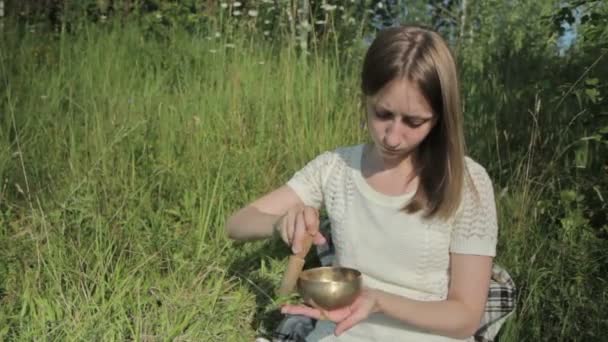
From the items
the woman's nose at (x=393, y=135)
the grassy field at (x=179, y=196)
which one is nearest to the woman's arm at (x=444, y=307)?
the woman's nose at (x=393, y=135)

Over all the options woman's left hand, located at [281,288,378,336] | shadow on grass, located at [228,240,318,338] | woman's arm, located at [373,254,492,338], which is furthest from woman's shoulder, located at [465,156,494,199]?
shadow on grass, located at [228,240,318,338]

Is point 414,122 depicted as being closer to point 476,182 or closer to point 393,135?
point 393,135

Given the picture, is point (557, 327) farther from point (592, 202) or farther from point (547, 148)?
point (547, 148)

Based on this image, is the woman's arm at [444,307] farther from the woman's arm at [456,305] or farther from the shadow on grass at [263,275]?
the shadow on grass at [263,275]

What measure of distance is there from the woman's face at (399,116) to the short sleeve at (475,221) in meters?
0.23

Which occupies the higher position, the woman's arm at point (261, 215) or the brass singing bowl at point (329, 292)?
the brass singing bowl at point (329, 292)

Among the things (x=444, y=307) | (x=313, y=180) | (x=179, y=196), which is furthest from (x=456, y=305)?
(x=179, y=196)

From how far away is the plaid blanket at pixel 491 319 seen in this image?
2.40 meters

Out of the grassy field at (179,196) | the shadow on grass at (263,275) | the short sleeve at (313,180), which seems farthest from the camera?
the shadow on grass at (263,275)

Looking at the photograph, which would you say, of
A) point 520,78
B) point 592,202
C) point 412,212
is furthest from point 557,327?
point 520,78

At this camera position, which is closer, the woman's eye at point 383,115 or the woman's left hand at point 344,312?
the woman's left hand at point 344,312

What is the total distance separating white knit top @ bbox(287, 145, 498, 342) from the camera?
6.80ft

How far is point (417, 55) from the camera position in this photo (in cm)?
189

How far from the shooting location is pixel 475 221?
2.06 metres
